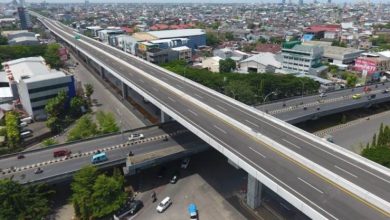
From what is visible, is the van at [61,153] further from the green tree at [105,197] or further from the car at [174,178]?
the car at [174,178]

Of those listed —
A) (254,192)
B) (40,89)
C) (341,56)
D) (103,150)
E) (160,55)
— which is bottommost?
(254,192)

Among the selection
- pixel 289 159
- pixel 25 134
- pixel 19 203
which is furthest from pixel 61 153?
pixel 289 159

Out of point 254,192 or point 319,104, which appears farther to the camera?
point 319,104

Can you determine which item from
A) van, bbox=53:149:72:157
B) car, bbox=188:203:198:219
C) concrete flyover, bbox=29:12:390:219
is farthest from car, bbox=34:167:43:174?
car, bbox=188:203:198:219

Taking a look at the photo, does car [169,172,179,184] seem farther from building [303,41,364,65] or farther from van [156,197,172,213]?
building [303,41,364,65]

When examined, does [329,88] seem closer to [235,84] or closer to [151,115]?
[235,84]

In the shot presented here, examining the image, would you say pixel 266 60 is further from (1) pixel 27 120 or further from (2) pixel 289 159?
(1) pixel 27 120
